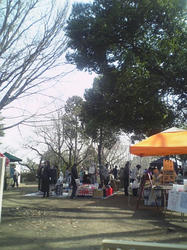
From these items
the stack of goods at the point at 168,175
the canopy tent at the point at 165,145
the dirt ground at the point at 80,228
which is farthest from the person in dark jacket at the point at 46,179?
the canopy tent at the point at 165,145

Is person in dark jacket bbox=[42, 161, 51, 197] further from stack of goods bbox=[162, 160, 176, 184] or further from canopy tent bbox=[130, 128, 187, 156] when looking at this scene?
canopy tent bbox=[130, 128, 187, 156]

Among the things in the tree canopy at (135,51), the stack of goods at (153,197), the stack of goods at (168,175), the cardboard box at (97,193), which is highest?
the tree canopy at (135,51)

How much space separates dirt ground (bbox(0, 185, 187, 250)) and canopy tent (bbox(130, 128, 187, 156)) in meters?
2.06

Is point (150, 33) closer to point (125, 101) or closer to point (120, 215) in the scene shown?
point (125, 101)

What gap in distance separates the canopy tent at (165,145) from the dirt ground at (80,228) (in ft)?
6.74

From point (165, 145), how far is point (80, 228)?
3779mm

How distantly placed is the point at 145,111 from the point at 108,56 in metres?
4.06

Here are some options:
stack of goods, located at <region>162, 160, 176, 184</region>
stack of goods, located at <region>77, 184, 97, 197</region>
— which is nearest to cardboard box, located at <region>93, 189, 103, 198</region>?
stack of goods, located at <region>77, 184, 97, 197</region>

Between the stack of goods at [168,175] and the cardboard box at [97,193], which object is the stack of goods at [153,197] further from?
the cardboard box at [97,193]

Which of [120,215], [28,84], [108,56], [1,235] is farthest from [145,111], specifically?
[1,235]

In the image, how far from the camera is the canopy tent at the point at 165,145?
8.02 meters

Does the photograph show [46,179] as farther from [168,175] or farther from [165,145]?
[165,145]

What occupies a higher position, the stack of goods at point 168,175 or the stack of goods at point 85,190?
the stack of goods at point 168,175

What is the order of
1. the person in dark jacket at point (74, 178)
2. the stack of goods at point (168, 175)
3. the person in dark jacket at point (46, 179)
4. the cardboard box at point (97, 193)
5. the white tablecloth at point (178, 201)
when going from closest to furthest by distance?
1. the white tablecloth at point (178, 201)
2. the stack of goods at point (168, 175)
3. the person in dark jacket at point (74, 178)
4. the person in dark jacket at point (46, 179)
5. the cardboard box at point (97, 193)
